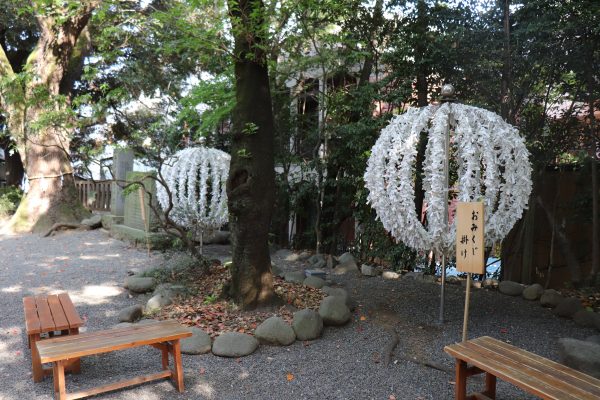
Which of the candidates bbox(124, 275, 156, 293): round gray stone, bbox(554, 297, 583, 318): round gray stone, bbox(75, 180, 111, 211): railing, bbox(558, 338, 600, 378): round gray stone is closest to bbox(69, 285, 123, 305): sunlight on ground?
bbox(124, 275, 156, 293): round gray stone

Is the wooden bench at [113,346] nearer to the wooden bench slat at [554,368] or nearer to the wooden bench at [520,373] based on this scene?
the wooden bench at [520,373]

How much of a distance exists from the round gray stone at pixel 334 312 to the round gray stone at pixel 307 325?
185 millimetres

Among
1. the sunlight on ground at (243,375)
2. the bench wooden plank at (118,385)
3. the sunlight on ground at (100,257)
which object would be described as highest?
the sunlight on ground at (100,257)

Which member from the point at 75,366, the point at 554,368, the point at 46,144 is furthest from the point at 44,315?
the point at 46,144

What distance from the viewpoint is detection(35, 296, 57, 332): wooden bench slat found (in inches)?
148

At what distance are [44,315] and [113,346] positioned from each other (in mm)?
1224

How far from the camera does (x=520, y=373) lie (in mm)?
2877

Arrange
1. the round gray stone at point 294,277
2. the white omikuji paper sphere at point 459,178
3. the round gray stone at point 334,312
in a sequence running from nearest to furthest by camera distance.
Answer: the white omikuji paper sphere at point 459,178
the round gray stone at point 334,312
the round gray stone at point 294,277

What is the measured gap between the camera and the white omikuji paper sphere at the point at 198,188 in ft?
26.7

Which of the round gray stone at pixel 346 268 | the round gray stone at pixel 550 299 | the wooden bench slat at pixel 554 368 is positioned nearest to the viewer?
the wooden bench slat at pixel 554 368

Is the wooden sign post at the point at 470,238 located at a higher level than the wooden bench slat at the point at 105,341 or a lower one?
higher

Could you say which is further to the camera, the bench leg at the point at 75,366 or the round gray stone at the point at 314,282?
the round gray stone at the point at 314,282

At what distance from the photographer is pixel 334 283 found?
275 inches

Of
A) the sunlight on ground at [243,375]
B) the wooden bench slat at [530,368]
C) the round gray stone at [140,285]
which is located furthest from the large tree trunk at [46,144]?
the wooden bench slat at [530,368]
